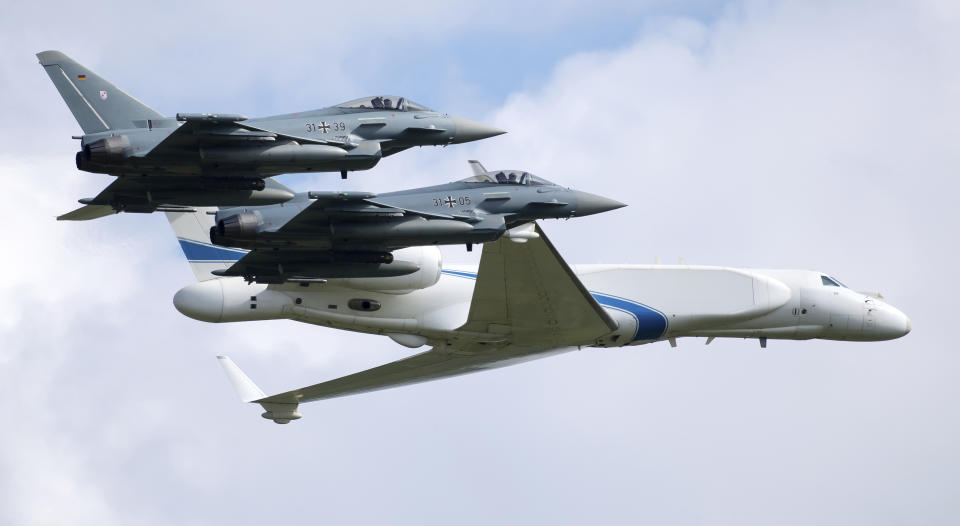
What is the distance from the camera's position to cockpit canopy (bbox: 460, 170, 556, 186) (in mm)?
56875

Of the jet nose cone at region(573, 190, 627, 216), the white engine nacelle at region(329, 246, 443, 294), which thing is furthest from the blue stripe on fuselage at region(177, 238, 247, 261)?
the jet nose cone at region(573, 190, 627, 216)

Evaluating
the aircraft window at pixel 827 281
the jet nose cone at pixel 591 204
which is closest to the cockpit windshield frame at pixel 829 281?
the aircraft window at pixel 827 281

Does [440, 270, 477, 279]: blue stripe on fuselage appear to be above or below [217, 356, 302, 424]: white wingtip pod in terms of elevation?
above

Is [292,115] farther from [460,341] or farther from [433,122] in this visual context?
[460,341]

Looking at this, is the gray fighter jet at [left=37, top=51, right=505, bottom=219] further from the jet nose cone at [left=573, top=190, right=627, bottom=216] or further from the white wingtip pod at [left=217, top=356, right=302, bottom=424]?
the white wingtip pod at [left=217, top=356, right=302, bottom=424]

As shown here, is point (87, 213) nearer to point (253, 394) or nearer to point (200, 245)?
point (200, 245)

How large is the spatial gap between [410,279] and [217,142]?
10.2 metres

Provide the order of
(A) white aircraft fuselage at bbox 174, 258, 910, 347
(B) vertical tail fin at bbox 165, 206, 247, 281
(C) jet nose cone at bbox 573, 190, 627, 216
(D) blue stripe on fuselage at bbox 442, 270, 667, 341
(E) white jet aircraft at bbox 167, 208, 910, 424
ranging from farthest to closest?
1. (D) blue stripe on fuselage at bbox 442, 270, 667, 341
2. (B) vertical tail fin at bbox 165, 206, 247, 281
3. (A) white aircraft fuselage at bbox 174, 258, 910, 347
4. (E) white jet aircraft at bbox 167, 208, 910, 424
5. (C) jet nose cone at bbox 573, 190, 627, 216

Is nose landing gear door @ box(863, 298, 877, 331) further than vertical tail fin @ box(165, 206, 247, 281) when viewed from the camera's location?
Yes

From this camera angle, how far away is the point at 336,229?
178 feet

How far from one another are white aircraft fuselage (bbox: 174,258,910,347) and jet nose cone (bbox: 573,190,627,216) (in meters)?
5.90

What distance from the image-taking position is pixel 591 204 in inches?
2235

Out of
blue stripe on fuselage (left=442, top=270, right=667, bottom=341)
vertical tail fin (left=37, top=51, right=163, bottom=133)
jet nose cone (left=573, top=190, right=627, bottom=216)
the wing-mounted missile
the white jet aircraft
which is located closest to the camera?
the wing-mounted missile

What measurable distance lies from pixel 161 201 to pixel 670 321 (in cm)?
1958
